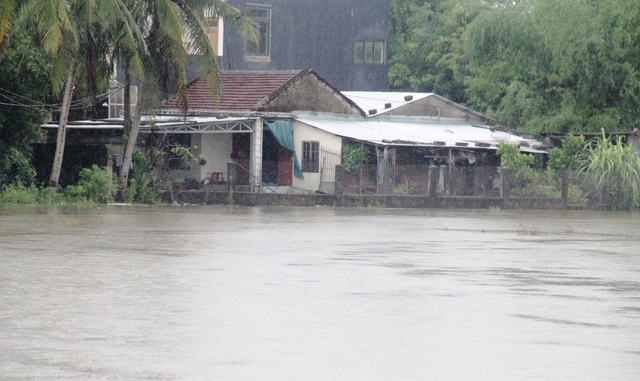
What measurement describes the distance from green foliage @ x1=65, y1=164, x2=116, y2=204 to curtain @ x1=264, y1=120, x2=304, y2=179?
6.61m

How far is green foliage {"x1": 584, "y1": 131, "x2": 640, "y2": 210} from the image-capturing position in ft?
120

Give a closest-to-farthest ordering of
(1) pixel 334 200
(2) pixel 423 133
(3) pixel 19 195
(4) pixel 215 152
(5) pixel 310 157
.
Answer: (3) pixel 19 195
(1) pixel 334 200
(5) pixel 310 157
(4) pixel 215 152
(2) pixel 423 133

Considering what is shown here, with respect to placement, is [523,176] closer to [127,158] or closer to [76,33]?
[127,158]

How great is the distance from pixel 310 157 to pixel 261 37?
37.3ft

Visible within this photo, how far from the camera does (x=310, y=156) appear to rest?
37656 mm

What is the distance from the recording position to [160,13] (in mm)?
30406

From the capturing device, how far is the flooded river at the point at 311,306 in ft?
23.5

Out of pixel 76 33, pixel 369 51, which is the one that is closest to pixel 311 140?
pixel 76 33

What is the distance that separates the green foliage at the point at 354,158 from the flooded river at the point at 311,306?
16.1 metres

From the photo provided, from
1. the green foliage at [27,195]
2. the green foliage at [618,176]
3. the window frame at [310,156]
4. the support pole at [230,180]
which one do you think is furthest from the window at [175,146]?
the green foliage at [618,176]

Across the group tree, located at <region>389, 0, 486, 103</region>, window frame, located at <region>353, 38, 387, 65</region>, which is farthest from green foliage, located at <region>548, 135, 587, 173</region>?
tree, located at <region>389, 0, 486, 103</region>

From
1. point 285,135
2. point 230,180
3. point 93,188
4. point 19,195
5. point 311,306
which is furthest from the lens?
point 285,135

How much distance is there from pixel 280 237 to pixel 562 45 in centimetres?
2547

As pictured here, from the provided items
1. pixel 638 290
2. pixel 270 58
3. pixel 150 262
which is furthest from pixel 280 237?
pixel 270 58
